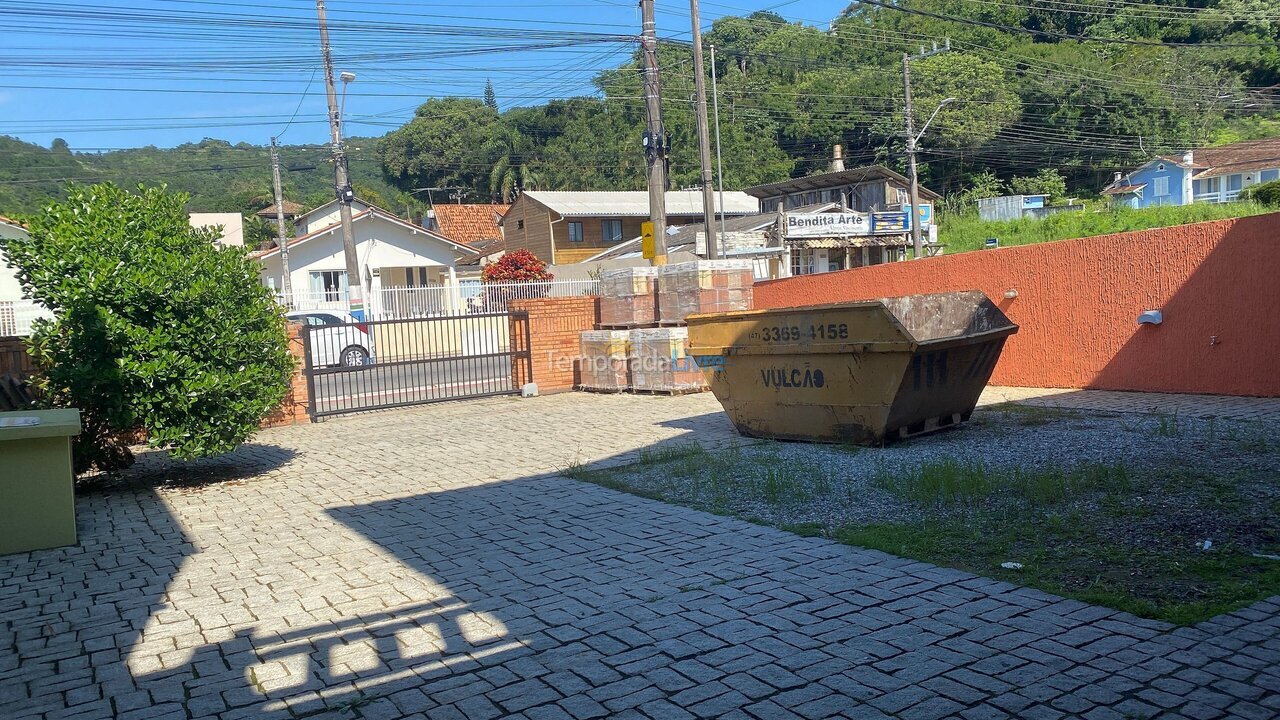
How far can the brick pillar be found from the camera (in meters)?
14.2

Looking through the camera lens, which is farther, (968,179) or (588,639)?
→ (968,179)

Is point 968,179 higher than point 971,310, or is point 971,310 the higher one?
point 968,179

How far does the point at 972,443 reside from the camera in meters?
9.34

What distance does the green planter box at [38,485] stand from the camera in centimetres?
707

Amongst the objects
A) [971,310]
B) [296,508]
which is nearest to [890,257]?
[971,310]

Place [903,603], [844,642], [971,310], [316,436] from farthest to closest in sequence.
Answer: [316,436] < [971,310] < [903,603] < [844,642]

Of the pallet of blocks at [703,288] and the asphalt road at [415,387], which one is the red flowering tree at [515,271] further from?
the pallet of blocks at [703,288]

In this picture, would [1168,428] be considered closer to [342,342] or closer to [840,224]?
[342,342]

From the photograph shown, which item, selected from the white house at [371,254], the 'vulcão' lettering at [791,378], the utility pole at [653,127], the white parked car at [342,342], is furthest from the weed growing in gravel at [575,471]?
the white house at [371,254]

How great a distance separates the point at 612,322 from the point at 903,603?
12.3m

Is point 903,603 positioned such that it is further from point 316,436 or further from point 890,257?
point 890,257

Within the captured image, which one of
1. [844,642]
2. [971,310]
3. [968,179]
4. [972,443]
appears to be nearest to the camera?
[844,642]

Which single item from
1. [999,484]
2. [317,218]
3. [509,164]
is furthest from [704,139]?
[509,164]

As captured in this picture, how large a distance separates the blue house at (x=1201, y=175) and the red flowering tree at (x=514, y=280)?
3088 cm
